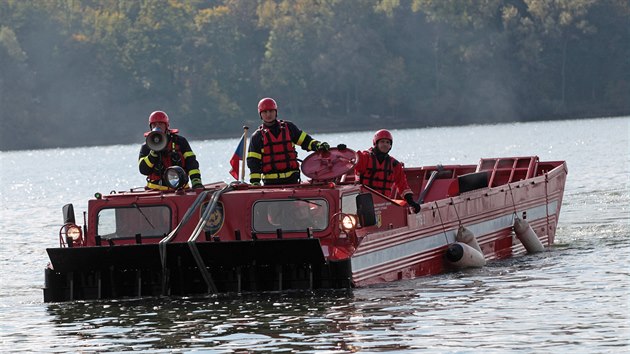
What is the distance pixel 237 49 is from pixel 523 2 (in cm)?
2477

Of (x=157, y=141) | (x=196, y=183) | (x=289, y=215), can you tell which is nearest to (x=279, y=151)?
(x=196, y=183)

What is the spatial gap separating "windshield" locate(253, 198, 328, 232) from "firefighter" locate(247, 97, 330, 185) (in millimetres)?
1130

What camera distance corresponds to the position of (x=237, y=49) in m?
134

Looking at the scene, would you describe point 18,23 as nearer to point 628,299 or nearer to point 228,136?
point 228,136

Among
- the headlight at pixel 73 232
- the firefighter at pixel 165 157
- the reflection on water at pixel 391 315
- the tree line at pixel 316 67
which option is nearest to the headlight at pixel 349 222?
the reflection on water at pixel 391 315

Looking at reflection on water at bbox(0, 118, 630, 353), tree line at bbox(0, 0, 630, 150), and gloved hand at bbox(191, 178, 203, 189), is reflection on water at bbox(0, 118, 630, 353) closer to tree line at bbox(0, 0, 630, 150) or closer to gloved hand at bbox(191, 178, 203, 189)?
gloved hand at bbox(191, 178, 203, 189)

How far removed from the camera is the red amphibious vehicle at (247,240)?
1895 cm

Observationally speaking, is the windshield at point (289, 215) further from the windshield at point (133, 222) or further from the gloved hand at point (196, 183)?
the windshield at point (133, 222)

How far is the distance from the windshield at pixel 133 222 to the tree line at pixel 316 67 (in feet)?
328

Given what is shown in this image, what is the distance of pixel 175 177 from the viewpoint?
20188 millimetres

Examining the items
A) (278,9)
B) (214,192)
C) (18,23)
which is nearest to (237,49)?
(278,9)

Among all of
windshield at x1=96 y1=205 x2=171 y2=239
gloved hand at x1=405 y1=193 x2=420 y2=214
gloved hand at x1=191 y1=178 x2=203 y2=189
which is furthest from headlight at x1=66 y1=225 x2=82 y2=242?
gloved hand at x1=405 y1=193 x2=420 y2=214

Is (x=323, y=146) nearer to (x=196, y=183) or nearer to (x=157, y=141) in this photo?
(x=196, y=183)

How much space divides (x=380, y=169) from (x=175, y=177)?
298 centimetres
